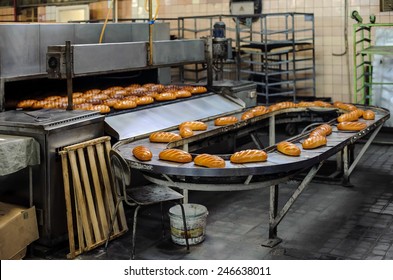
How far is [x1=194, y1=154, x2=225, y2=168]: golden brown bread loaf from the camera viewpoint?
11.2 ft

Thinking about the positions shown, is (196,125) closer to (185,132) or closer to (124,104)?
(185,132)

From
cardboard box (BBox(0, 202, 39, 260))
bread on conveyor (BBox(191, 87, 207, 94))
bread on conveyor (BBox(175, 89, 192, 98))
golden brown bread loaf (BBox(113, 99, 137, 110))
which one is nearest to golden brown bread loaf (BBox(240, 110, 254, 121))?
bread on conveyor (BBox(175, 89, 192, 98))

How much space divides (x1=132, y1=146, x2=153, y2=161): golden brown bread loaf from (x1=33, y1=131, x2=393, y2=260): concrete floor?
75 cm

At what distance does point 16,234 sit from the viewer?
376 centimetres

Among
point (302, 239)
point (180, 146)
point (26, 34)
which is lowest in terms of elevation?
point (302, 239)

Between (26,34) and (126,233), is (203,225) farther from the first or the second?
(26,34)

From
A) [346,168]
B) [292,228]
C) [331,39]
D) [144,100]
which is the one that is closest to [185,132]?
[144,100]

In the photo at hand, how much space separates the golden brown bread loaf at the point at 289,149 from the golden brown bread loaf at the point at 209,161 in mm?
487

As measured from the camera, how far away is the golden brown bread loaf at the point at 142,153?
11.9ft

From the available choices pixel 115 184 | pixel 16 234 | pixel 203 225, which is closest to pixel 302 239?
pixel 203 225

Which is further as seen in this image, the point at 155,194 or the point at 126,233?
the point at 126,233

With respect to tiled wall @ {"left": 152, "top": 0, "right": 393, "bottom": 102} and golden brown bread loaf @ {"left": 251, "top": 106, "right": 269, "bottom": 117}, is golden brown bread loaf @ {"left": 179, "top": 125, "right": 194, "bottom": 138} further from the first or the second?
tiled wall @ {"left": 152, "top": 0, "right": 393, "bottom": 102}
